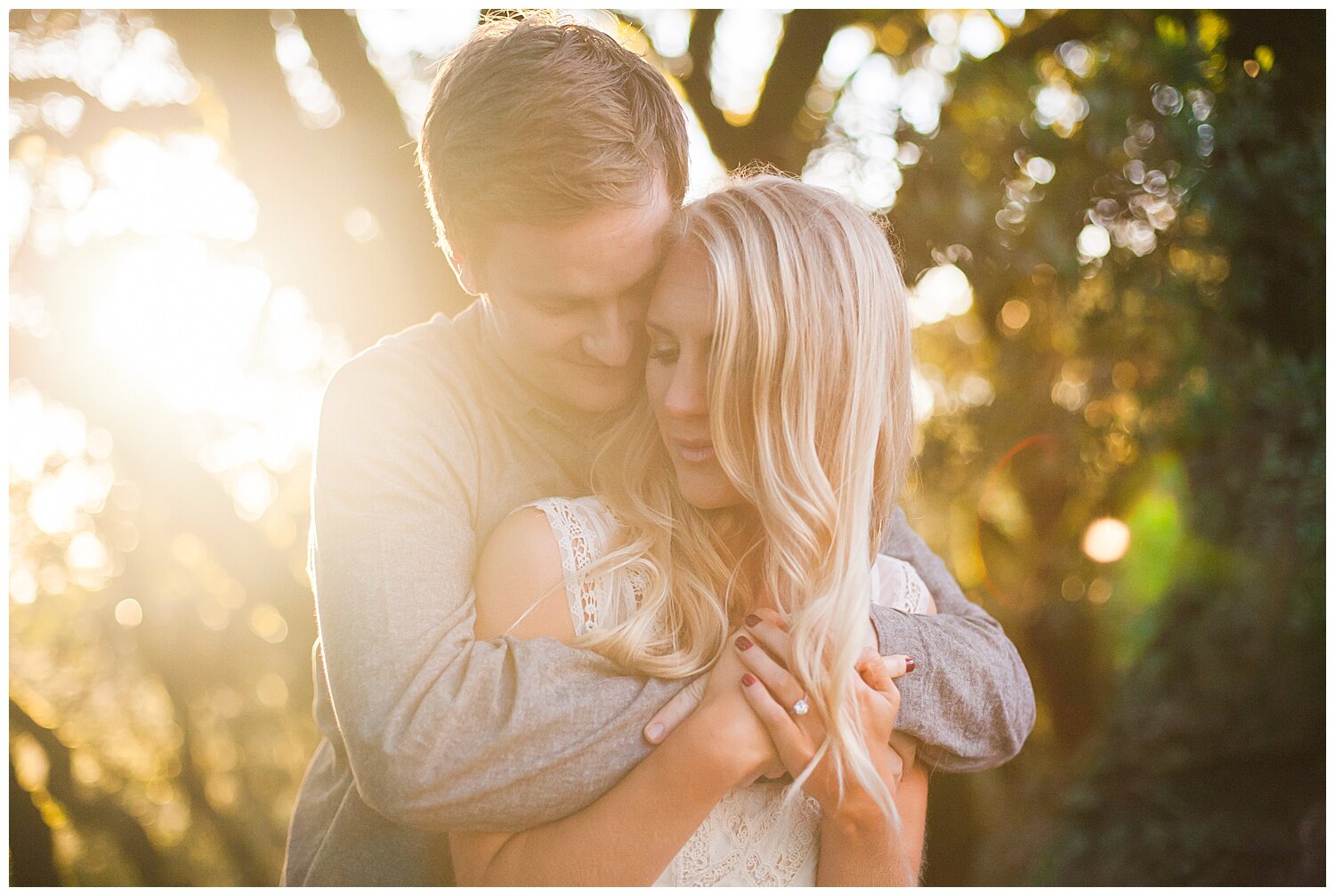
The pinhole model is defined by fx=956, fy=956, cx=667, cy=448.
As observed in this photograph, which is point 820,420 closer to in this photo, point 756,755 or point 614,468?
point 614,468

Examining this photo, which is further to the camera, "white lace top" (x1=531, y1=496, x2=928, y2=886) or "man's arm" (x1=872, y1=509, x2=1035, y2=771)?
"man's arm" (x1=872, y1=509, x2=1035, y2=771)

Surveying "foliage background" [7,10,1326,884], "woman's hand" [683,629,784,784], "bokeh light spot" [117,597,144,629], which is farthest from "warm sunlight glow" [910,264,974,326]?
"bokeh light spot" [117,597,144,629]

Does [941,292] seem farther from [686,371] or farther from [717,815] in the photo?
[717,815]

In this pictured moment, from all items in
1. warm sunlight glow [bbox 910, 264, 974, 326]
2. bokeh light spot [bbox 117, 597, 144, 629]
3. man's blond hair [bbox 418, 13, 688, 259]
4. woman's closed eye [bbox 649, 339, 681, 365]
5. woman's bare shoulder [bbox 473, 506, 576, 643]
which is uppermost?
man's blond hair [bbox 418, 13, 688, 259]

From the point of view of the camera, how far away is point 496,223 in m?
1.70

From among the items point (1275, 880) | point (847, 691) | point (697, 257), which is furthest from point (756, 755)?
point (1275, 880)

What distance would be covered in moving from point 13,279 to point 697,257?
11.1 feet

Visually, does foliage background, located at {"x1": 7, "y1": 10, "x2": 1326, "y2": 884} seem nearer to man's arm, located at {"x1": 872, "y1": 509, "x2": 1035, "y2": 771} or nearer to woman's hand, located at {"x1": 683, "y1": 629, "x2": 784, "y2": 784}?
man's arm, located at {"x1": 872, "y1": 509, "x2": 1035, "y2": 771}

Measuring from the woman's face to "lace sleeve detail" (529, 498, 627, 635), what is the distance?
177mm

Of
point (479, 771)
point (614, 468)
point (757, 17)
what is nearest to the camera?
point (479, 771)

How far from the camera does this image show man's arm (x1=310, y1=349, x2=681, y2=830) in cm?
133

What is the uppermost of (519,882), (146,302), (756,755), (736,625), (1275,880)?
(146,302)

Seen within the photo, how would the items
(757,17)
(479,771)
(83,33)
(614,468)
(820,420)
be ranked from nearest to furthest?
(479,771) → (820,420) → (614,468) → (757,17) → (83,33)

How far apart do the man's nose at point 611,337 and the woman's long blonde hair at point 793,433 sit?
0.17 metres
